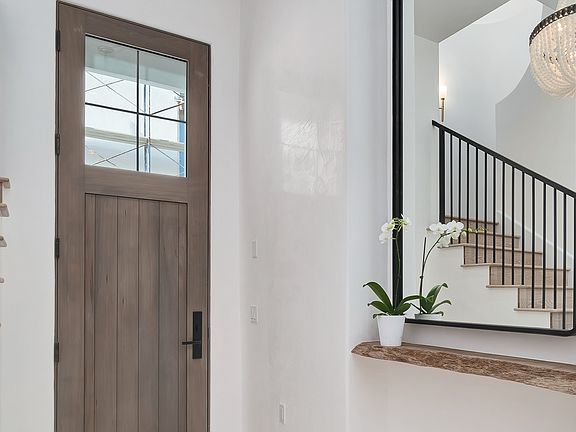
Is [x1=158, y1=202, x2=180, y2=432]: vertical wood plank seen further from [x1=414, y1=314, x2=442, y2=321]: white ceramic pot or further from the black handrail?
the black handrail

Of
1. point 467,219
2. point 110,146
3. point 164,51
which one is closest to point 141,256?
point 110,146

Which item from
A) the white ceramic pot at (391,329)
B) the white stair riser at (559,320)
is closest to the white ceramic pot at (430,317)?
the white ceramic pot at (391,329)

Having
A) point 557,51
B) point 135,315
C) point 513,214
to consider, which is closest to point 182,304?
point 135,315

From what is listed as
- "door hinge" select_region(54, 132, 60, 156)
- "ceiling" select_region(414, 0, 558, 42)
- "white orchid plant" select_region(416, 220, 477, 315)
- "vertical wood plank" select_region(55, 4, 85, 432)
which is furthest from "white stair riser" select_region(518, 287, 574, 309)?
"door hinge" select_region(54, 132, 60, 156)

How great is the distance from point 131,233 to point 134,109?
27.3 inches

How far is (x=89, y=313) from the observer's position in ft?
10.5

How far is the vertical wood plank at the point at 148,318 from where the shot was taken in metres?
3.36

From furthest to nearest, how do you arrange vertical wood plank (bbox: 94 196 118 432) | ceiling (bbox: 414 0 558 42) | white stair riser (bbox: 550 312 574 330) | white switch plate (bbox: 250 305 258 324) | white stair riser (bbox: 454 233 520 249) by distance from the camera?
white switch plate (bbox: 250 305 258 324) < vertical wood plank (bbox: 94 196 118 432) < ceiling (bbox: 414 0 558 42) < white stair riser (bbox: 454 233 520 249) < white stair riser (bbox: 550 312 574 330)

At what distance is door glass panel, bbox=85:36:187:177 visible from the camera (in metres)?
3.30

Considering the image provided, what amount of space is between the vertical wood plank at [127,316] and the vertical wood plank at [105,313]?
28 millimetres

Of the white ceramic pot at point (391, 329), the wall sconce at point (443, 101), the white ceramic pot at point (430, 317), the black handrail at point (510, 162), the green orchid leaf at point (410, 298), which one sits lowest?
the white ceramic pot at point (391, 329)

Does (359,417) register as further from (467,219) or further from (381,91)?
(381,91)

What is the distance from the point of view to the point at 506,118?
8.14ft

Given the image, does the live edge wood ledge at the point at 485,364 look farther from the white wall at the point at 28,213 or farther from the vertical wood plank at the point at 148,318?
the white wall at the point at 28,213
